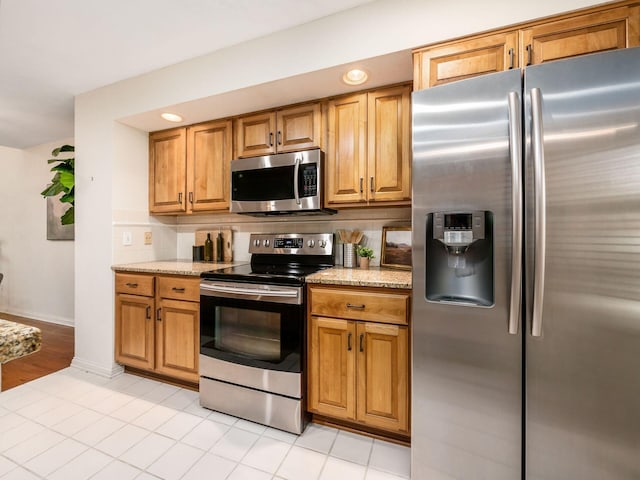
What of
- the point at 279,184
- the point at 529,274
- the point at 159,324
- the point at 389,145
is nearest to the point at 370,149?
the point at 389,145

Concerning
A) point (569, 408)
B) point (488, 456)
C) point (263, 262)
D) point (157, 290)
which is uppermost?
point (263, 262)

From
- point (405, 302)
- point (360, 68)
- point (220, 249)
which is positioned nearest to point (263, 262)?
point (220, 249)

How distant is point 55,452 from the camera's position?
5.24 feet

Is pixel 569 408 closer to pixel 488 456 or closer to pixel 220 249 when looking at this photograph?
pixel 488 456

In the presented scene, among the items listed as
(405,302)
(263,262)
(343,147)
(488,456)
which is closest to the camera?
(488,456)

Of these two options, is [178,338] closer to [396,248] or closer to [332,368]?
[332,368]

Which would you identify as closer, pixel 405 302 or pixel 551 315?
pixel 551 315

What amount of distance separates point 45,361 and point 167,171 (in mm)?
2071

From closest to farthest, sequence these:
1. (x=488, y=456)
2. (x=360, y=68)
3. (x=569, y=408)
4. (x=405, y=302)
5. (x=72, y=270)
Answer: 1. (x=569, y=408)
2. (x=488, y=456)
3. (x=405, y=302)
4. (x=360, y=68)
5. (x=72, y=270)

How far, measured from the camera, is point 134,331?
239cm

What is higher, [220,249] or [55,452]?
[220,249]

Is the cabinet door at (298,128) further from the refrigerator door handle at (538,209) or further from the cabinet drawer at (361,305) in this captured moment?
the refrigerator door handle at (538,209)

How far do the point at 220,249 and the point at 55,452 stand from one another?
163cm

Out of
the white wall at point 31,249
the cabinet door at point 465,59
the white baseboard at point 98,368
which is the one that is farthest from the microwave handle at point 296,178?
the white wall at point 31,249
